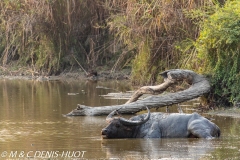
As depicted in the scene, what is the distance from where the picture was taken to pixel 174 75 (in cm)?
1733

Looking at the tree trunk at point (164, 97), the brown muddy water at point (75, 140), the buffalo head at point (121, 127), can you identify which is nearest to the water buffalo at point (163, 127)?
the buffalo head at point (121, 127)

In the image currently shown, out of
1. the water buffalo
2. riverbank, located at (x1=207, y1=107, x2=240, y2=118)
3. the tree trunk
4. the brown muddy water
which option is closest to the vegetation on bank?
riverbank, located at (x1=207, y1=107, x2=240, y2=118)

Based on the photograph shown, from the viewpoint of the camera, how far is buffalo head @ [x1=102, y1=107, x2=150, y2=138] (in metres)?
13.2

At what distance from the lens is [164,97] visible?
56.0ft

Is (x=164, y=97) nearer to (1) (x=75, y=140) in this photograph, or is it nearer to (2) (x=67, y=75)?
(1) (x=75, y=140)

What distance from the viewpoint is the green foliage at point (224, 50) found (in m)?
17.1

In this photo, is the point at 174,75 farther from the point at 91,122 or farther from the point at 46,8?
the point at 46,8

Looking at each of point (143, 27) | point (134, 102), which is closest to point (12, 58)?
point (143, 27)

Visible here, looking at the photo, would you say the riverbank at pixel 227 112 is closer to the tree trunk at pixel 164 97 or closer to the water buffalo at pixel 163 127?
the tree trunk at pixel 164 97

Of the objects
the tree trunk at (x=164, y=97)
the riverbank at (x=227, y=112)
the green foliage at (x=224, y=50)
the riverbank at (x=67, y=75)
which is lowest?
the riverbank at (x=67, y=75)

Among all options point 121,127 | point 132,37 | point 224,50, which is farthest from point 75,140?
point 132,37

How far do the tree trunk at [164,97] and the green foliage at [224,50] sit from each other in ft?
1.49

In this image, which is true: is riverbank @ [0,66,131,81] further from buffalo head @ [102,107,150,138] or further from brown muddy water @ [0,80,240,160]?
buffalo head @ [102,107,150,138]

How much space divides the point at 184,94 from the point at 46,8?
601 inches
